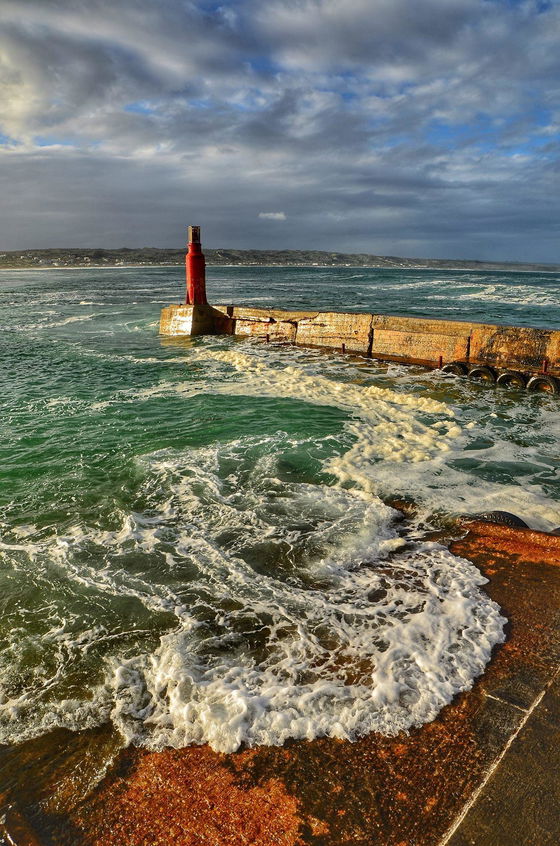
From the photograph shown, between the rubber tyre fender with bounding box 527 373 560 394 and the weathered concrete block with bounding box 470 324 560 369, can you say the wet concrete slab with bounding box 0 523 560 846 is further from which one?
the weathered concrete block with bounding box 470 324 560 369

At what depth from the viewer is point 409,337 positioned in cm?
1325

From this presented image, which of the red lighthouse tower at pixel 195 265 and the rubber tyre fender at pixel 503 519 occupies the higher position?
the red lighthouse tower at pixel 195 265

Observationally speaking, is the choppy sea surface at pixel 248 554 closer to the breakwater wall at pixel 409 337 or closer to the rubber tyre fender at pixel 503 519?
the rubber tyre fender at pixel 503 519

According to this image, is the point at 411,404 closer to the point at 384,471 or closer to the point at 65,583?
the point at 384,471

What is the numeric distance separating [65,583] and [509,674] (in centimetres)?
Result: 350

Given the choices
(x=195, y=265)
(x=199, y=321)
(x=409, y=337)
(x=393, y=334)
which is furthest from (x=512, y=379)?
(x=195, y=265)

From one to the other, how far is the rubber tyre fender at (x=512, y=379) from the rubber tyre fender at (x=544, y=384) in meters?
0.18

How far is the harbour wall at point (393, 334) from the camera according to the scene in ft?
36.1

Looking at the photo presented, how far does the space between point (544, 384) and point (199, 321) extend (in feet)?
39.3

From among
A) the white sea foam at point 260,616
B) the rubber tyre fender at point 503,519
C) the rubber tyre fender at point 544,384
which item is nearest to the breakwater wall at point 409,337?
the rubber tyre fender at point 544,384

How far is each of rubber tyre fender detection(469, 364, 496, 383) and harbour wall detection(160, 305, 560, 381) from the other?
112mm

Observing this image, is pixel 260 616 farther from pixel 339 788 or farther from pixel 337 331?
pixel 337 331

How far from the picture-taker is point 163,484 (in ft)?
20.2

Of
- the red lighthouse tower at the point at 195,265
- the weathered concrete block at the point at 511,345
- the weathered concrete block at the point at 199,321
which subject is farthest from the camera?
the weathered concrete block at the point at 199,321
